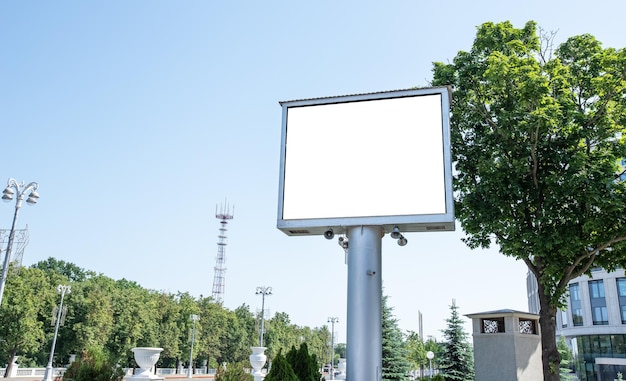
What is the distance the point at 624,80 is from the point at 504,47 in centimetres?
337

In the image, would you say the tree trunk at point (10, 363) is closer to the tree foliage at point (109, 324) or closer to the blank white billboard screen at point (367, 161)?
the tree foliage at point (109, 324)

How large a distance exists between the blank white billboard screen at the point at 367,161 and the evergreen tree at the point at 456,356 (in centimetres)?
1512

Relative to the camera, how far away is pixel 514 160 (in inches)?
510

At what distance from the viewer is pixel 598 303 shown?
45.8 m

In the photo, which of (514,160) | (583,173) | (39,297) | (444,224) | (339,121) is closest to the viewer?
(444,224)

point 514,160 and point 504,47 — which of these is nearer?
point 514,160

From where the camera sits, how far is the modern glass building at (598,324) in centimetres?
4344

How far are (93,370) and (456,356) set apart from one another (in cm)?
1701

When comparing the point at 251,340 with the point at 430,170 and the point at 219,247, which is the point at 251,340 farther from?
the point at 430,170

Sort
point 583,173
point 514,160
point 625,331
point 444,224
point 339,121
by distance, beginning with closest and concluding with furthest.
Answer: point 444,224
point 339,121
point 583,173
point 514,160
point 625,331

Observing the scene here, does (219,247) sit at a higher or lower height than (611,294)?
higher

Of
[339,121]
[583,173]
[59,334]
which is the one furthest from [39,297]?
[583,173]

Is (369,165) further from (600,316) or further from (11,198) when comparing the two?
(600,316)

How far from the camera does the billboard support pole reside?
31.5ft
